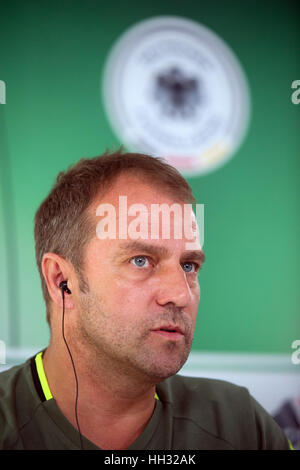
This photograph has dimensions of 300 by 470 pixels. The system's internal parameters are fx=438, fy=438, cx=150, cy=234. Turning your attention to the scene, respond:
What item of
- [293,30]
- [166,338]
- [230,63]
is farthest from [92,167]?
[293,30]

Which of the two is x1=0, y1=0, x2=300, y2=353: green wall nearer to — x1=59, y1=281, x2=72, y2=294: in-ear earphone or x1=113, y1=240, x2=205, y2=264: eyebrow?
x1=59, y1=281, x2=72, y2=294: in-ear earphone

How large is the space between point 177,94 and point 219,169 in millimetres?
293

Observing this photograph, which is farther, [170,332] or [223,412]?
[223,412]

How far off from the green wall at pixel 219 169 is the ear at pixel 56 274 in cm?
42

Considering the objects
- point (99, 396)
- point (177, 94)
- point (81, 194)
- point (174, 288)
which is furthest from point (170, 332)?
point (177, 94)

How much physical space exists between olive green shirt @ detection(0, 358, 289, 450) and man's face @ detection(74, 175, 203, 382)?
0.14 meters

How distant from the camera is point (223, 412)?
0.89 m

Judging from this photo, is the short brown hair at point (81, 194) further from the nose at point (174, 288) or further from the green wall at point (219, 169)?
the green wall at point (219, 169)

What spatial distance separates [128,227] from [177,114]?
33.5 inches

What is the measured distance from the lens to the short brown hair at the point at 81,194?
80 centimetres

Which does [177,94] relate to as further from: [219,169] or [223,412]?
[223,412]

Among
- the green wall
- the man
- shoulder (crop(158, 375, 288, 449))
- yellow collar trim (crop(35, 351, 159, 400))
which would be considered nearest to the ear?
the man

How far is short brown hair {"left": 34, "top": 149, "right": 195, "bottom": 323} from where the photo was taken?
0.80m

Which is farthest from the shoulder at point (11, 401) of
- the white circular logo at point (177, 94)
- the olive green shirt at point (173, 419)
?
the white circular logo at point (177, 94)
